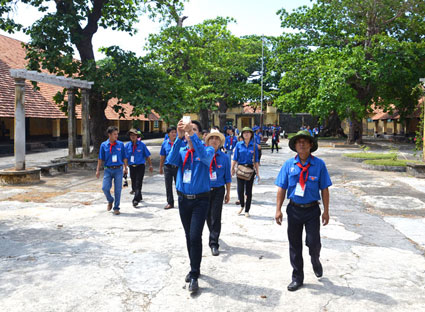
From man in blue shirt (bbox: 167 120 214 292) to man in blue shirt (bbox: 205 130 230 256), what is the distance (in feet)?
3.66

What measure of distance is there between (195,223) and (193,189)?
370 millimetres

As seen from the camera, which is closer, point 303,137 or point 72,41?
point 303,137

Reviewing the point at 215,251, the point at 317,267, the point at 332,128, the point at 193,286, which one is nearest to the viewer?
the point at 193,286

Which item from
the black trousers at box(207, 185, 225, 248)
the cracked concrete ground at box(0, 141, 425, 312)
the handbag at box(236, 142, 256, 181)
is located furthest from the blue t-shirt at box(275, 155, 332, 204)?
the handbag at box(236, 142, 256, 181)

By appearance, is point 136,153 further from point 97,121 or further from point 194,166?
point 97,121

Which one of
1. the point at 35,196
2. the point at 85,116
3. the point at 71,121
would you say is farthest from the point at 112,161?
the point at 71,121

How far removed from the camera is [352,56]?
1041 inches

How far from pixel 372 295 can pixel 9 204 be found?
25.8 ft

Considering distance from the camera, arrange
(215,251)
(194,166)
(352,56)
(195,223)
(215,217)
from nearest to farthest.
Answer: (195,223) < (194,166) < (215,251) < (215,217) < (352,56)

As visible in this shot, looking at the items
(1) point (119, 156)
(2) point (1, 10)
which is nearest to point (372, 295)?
(1) point (119, 156)

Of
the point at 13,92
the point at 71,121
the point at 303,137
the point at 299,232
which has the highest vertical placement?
the point at 13,92

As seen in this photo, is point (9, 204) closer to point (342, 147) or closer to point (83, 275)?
point (83, 275)

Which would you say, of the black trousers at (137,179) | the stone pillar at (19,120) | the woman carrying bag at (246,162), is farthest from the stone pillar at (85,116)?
the woman carrying bag at (246,162)

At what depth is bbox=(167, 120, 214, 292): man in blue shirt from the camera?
4.20m
